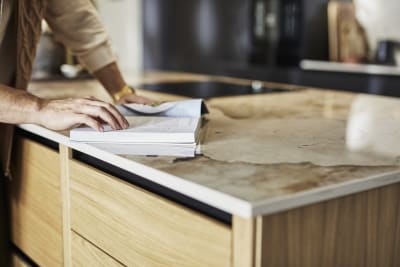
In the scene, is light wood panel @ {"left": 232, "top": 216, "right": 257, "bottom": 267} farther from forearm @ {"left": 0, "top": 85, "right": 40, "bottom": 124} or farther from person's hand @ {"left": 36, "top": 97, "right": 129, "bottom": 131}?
forearm @ {"left": 0, "top": 85, "right": 40, "bottom": 124}

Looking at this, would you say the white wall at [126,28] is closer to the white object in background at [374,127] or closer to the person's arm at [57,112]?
the white object in background at [374,127]

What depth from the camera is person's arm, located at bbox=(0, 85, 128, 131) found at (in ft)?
3.11

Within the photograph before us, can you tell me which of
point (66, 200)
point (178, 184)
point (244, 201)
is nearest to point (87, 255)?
point (66, 200)

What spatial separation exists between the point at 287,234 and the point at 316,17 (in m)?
2.05

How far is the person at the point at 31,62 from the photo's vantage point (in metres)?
0.97

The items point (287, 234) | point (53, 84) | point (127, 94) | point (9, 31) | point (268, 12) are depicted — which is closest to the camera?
point (287, 234)

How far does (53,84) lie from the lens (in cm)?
193

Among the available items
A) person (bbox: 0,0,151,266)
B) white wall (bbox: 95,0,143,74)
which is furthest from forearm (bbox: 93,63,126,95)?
white wall (bbox: 95,0,143,74)

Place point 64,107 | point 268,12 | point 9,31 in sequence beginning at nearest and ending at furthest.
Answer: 1. point 64,107
2. point 9,31
3. point 268,12

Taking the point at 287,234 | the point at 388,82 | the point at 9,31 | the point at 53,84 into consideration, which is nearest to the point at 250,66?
the point at 388,82

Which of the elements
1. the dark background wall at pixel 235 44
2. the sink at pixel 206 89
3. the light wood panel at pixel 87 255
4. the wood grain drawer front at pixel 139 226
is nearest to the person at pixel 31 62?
the wood grain drawer front at pixel 139 226

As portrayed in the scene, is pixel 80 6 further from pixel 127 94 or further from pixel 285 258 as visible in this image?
pixel 285 258

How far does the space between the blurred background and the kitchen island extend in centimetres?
86

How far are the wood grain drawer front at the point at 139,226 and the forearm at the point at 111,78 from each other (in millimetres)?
493
